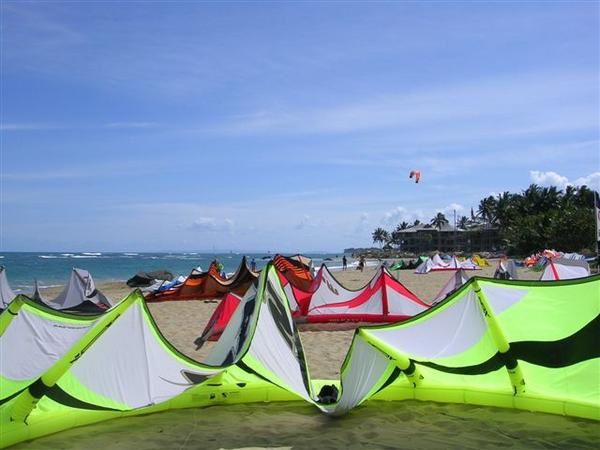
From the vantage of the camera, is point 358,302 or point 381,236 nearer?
point 358,302

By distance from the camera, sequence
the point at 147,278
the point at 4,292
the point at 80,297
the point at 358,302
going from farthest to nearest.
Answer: the point at 147,278
the point at 80,297
the point at 4,292
the point at 358,302

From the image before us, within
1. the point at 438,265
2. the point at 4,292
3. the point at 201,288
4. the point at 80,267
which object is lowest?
the point at 80,267

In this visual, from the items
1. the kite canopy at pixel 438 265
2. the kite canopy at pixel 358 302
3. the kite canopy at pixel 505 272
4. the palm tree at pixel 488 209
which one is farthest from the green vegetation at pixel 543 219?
the kite canopy at pixel 358 302

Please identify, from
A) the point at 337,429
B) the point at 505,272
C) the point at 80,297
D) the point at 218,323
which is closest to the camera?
the point at 337,429

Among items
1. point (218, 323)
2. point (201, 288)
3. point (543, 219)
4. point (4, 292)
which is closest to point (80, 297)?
point (4, 292)

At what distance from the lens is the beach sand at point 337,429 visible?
5.02 m

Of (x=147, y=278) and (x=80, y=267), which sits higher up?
(x=147, y=278)

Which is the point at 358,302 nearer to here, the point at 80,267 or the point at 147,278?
the point at 147,278

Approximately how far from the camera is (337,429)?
5.49 metres

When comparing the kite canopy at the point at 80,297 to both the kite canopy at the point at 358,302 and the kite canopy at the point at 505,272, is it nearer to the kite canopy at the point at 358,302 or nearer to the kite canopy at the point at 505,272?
the kite canopy at the point at 358,302

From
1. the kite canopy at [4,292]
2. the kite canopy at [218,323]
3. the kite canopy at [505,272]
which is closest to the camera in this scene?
the kite canopy at [218,323]

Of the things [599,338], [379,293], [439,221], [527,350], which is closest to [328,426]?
[527,350]

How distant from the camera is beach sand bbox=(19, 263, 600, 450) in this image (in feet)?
16.5

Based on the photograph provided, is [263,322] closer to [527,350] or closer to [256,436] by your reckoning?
[256,436]
